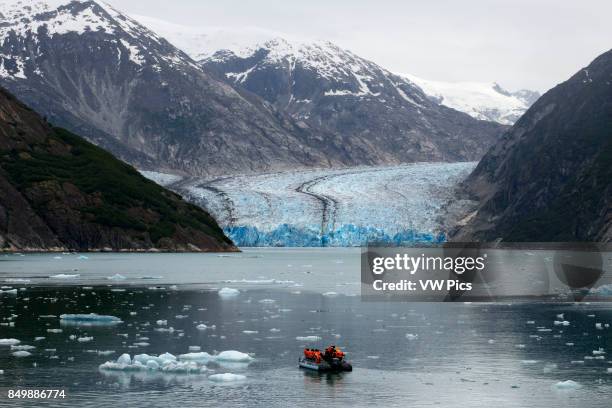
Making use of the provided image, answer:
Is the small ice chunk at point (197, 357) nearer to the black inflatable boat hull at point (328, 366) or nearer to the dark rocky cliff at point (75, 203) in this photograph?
the black inflatable boat hull at point (328, 366)

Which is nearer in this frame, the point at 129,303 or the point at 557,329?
the point at 557,329

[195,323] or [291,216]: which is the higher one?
[291,216]

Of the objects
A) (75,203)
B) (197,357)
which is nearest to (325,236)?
(75,203)

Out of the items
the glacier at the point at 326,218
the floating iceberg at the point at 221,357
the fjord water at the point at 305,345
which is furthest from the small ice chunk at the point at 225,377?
the glacier at the point at 326,218

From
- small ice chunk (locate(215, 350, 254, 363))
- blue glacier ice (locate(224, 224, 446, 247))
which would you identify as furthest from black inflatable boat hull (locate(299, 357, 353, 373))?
blue glacier ice (locate(224, 224, 446, 247))

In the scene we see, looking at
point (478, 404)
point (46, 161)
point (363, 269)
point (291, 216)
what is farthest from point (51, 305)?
point (291, 216)

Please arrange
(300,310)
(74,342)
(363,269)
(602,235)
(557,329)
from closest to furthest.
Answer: (74,342), (557,329), (300,310), (363,269), (602,235)

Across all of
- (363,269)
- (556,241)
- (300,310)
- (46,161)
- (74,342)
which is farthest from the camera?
(556,241)

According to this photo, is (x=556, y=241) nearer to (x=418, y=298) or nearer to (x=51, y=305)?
(x=418, y=298)
